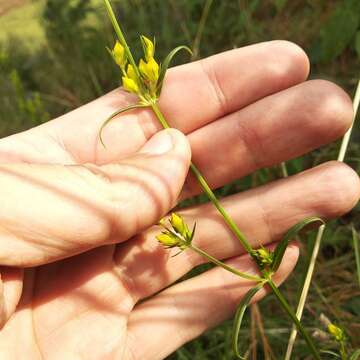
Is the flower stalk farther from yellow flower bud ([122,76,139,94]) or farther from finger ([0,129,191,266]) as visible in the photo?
finger ([0,129,191,266])

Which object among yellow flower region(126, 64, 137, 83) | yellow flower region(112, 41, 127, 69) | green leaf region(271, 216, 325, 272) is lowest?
green leaf region(271, 216, 325, 272)

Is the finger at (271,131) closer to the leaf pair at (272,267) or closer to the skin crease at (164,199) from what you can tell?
the skin crease at (164,199)

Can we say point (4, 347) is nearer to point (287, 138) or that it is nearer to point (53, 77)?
point (287, 138)

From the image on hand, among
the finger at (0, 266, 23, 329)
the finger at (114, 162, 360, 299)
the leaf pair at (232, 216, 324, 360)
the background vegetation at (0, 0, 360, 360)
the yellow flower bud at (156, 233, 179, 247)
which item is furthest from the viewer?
the background vegetation at (0, 0, 360, 360)

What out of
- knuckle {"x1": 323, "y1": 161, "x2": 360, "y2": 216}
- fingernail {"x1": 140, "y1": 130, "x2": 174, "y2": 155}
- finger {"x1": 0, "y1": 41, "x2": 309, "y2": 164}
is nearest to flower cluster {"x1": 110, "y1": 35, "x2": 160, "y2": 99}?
fingernail {"x1": 140, "y1": 130, "x2": 174, "y2": 155}

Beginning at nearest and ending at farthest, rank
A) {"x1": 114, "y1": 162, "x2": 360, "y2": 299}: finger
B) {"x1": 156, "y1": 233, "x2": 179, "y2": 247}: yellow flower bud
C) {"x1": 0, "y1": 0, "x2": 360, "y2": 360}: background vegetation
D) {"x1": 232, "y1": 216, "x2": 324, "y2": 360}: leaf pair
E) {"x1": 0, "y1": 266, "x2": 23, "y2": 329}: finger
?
{"x1": 232, "y1": 216, "x2": 324, "y2": 360}: leaf pair → {"x1": 156, "y1": 233, "x2": 179, "y2": 247}: yellow flower bud → {"x1": 0, "y1": 266, "x2": 23, "y2": 329}: finger → {"x1": 114, "y1": 162, "x2": 360, "y2": 299}: finger → {"x1": 0, "y1": 0, "x2": 360, "y2": 360}: background vegetation

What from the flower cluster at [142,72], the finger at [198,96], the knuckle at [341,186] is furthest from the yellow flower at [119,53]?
the knuckle at [341,186]

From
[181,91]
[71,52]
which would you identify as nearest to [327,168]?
[181,91]
